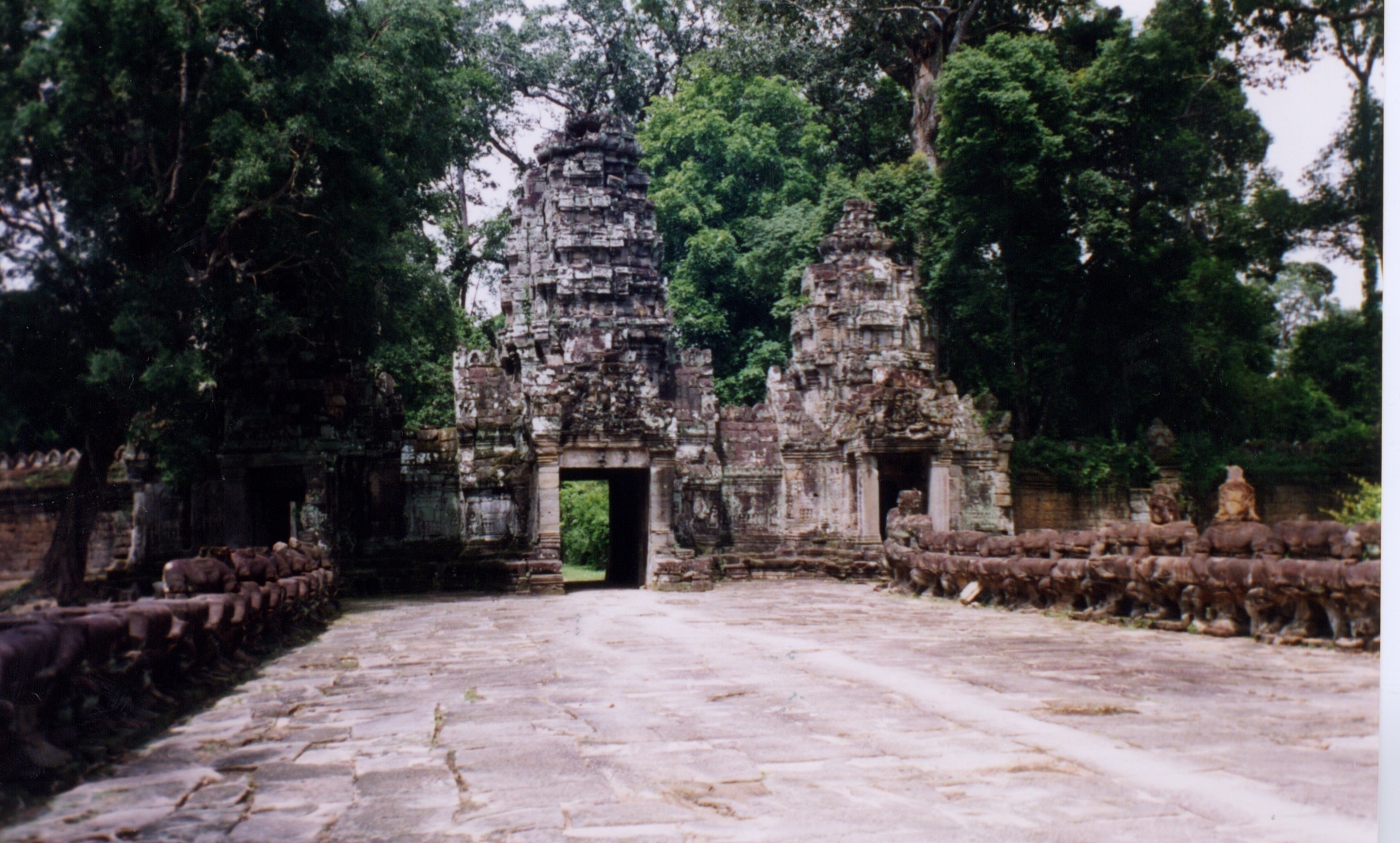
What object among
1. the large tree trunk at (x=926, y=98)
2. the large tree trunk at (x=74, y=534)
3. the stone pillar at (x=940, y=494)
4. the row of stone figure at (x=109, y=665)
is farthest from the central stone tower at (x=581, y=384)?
the row of stone figure at (x=109, y=665)

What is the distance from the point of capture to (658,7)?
4122 centimetres

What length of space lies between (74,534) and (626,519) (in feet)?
34.5

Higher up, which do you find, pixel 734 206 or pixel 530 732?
pixel 734 206

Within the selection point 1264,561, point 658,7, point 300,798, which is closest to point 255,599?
point 300,798

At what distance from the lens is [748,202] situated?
119 feet

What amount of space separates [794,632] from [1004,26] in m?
23.7

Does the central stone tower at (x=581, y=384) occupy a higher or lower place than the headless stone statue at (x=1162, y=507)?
higher

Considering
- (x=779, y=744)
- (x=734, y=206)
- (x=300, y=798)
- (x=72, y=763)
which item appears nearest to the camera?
(x=300, y=798)

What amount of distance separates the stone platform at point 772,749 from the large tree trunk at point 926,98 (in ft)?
74.4

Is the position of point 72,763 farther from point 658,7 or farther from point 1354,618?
point 658,7

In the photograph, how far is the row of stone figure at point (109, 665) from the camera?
4684mm

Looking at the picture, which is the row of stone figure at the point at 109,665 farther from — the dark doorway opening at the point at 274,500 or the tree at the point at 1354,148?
the dark doorway opening at the point at 274,500

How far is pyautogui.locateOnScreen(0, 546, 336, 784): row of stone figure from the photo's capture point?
184 inches

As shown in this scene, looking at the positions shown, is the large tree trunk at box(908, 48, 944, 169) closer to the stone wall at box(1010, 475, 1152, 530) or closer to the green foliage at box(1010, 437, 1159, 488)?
the green foliage at box(1010, 437, 1159, 488)
